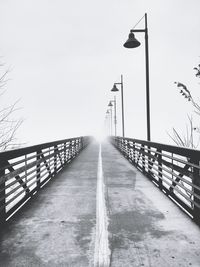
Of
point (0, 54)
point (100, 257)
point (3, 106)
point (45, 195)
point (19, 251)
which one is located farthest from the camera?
point (0, 54)

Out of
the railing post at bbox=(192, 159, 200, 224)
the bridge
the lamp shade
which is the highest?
the lamp shade

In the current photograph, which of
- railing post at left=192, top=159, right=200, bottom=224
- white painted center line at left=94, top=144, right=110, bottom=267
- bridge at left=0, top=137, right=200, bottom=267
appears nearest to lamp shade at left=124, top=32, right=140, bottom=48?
bridge at left=0, top=137, right=200, bottom=267

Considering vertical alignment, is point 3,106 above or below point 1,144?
above

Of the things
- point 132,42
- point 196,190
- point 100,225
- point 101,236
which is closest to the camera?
point 101,236

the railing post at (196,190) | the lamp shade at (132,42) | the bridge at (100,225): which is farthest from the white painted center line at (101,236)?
the lamp shade at (132,42)

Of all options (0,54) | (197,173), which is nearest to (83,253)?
(197,173)

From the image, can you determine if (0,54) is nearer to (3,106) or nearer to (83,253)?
(3,106)

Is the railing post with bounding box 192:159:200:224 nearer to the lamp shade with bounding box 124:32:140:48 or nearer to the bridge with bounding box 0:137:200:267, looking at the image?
the bridge with bounding box 0:137:200:267

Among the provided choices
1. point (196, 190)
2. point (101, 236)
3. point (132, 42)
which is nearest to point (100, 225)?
point (101, 236)

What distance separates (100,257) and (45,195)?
3.65 metres

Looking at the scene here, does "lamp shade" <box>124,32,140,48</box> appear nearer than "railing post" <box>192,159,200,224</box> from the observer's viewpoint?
No

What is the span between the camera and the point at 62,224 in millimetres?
4461

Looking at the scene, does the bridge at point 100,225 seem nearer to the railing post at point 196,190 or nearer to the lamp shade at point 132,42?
the railing post at point 196,190

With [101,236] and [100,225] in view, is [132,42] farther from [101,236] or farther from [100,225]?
[101,236]
